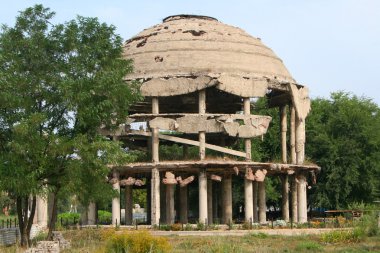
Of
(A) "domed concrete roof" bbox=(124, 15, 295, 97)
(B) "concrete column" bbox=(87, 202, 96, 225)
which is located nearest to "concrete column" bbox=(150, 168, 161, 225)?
(A) "domed concrete roof" bbox=(124, 15, 295, 97)

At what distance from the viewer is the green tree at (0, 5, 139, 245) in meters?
25.5

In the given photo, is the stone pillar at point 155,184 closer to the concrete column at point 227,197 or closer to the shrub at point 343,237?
the concrete column at point 227,197

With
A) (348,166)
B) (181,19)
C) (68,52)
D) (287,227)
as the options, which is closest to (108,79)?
(68,52)

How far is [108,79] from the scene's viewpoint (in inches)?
1086

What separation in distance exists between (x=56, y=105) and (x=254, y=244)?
10397 millimetres

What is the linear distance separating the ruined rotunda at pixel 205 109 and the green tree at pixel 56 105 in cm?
906

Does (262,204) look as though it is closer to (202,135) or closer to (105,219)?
(202,135)

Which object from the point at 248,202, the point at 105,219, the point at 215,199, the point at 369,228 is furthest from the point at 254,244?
the point at 105,219

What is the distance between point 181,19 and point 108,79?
56.6 ft

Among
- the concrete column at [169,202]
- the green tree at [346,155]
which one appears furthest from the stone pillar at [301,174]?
the concrete column at [169,202]

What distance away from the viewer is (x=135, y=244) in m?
19.4

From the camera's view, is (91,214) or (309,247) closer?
(309,247)

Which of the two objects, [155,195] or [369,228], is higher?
[155,195]

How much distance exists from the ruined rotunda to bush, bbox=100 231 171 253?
17.1 metres
